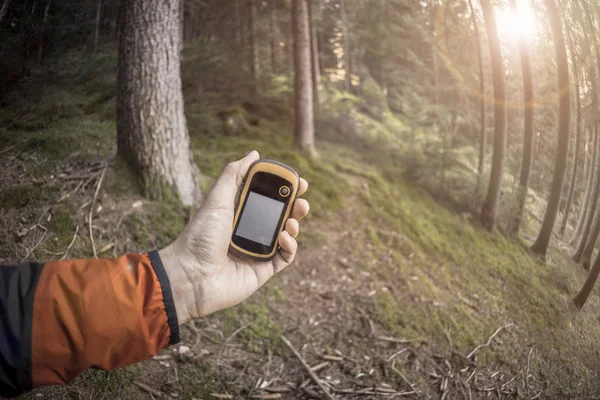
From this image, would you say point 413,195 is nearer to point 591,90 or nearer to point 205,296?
point 591,90

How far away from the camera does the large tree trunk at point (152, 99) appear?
3.26 m

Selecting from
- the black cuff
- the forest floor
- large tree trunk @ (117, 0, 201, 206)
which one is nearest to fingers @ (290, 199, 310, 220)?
the black cuff

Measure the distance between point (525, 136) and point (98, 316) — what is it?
6.84 ft

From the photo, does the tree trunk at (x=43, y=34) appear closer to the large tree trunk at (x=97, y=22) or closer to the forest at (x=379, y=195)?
the forest at (x=379, y=195)

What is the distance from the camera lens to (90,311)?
1497mm

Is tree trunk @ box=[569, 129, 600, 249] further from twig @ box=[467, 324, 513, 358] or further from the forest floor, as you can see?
twig @ box=[467, 324, 513, 358]

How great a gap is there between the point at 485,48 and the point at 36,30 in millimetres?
2317

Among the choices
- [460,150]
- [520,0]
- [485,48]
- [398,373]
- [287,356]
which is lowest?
[287,356]

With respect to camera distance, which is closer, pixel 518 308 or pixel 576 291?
pixel 576 291

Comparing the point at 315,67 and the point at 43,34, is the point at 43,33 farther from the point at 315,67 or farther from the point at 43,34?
the point at 315,67

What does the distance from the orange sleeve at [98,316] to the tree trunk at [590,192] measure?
181cm

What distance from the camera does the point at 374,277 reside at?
3469mm

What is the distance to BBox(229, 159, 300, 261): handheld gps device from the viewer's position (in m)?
2.20

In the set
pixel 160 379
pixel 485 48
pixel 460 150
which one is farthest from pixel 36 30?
pixel 460 150
